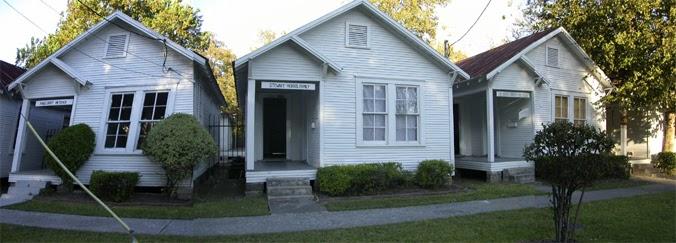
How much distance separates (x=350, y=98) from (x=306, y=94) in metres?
2.31

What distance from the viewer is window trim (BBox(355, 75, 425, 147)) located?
44.4 feet

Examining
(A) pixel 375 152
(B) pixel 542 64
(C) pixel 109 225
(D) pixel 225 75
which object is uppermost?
(D) pixel 225 75

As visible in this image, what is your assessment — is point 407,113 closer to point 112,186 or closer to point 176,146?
point 176,146

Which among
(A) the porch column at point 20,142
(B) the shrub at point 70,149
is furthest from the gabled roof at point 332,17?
(A) the porch column at point 20,142

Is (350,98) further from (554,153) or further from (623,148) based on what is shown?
(623,148)

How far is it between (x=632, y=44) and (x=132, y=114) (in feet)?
53.7

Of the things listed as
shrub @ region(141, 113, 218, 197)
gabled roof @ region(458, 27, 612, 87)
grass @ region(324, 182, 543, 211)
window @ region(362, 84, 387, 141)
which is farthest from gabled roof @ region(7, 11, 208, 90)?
gabled roof @ region(458, 27, 612, 87)

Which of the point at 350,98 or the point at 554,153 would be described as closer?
the point at 554,153

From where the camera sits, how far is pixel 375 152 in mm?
13641

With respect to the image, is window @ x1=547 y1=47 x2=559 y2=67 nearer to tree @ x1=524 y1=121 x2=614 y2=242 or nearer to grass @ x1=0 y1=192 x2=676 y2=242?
grass @ x1=0 y1=192 x2=676 y2=242

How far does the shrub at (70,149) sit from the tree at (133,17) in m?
12.4

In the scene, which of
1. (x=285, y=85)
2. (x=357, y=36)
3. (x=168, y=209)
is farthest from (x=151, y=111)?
(x=357, y=36)

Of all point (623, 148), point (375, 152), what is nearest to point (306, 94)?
point (375, 152)

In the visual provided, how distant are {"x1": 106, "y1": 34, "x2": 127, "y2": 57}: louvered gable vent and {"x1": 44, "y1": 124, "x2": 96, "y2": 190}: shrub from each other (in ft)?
7.06
